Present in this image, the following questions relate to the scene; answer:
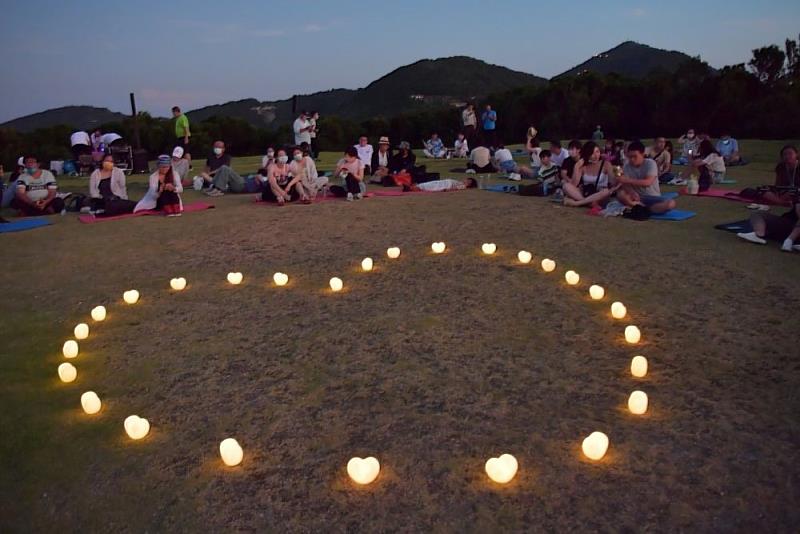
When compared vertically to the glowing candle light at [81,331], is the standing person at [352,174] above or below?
above

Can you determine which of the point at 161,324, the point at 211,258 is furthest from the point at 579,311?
the point at 211,258

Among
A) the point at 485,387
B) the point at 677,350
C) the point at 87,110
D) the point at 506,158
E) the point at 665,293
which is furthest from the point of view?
the point at 87,110

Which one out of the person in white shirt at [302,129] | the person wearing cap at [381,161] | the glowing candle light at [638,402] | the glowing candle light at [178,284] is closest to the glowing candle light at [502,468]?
the glowing candle light at [638,402]

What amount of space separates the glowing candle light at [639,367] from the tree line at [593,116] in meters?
25.1

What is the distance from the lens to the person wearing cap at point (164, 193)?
10.5 m

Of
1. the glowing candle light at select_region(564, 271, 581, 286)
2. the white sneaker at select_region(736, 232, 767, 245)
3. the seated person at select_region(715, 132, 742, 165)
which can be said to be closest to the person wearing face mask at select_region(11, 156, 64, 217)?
the glowing candle light at select_region(564, 271, 581, 286)

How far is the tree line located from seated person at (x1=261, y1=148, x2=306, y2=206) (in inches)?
666

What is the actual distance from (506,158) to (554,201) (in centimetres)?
546

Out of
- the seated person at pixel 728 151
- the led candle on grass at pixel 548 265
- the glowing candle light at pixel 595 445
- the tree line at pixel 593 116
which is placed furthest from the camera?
the tree line at pixel 593 116

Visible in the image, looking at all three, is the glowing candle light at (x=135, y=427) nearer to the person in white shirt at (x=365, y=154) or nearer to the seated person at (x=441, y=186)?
the seated person at (x=441, y=186)

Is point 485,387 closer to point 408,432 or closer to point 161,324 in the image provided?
point 408,432

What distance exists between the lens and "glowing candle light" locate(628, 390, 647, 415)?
3330mm

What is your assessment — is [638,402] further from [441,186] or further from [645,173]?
[441,186]

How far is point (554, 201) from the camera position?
10930 millimetres
